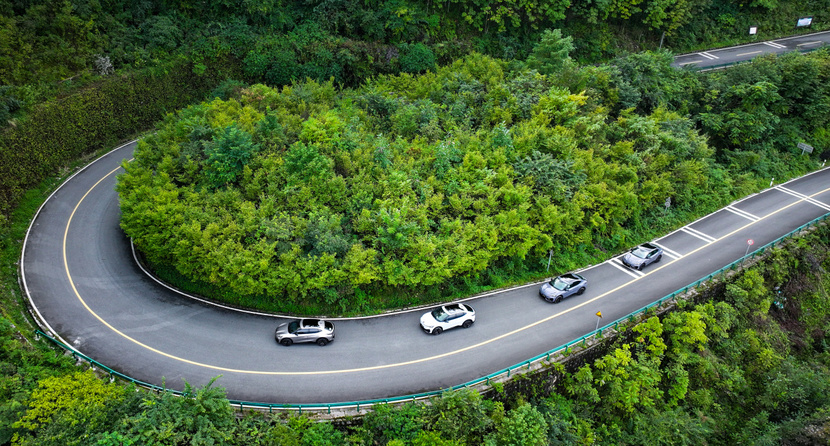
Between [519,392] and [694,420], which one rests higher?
[519,392]

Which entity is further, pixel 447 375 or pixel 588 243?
pixel 588 243

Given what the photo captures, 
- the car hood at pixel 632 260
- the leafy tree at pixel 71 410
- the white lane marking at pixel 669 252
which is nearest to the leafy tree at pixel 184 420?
the leafy tree at pixel 71 410

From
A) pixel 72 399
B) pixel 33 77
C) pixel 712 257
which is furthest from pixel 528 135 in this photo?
pixel 33 77

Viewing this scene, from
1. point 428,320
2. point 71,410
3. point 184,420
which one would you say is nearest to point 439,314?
point 428,320

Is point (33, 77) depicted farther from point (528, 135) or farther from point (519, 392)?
point (519, 392)

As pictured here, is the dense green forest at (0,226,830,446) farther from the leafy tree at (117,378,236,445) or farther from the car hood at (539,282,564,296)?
the car hood at (539,282,564,296)

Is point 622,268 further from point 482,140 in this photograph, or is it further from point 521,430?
point 521,430

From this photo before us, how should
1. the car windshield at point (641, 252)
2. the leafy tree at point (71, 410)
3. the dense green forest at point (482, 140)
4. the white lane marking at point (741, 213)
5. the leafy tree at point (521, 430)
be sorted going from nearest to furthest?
the leafy tree at point (71, 410), the leafy tree at point (521, 430), the dense green forest at point (482, 140), the car windshield at point (641, 252), the white lane marking at point (741, 213)

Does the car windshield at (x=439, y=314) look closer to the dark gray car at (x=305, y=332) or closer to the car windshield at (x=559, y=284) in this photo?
the dark gray car at (x=305, y=332)
